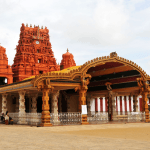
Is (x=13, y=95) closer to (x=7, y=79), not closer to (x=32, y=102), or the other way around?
(x=32, y=102)

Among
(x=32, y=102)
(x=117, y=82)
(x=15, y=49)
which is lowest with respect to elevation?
(x=32, y=102)

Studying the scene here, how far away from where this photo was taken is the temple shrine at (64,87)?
1889 cm

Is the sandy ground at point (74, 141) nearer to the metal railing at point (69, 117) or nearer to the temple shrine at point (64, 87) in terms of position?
the temple shrine at point (64, 87)

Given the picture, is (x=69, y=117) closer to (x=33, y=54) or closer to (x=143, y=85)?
(x=143, y=85)

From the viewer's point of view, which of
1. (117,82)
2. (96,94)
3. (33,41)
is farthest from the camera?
(33,41)

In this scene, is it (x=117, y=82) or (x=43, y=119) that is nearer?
(x=43, y=119)

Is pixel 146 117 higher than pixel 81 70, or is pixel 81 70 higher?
pixel 81 70

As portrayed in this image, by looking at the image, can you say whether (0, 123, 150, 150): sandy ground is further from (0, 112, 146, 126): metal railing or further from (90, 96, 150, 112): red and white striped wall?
(90, 96, 150, 112): red and white striped wall

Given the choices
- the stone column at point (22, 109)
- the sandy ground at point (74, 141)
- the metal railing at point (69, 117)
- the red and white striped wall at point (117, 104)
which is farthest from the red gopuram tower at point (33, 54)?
the sandy ground at point (74, 141)

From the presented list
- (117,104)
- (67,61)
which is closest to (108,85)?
(117,104)

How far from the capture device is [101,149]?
7.67 metres

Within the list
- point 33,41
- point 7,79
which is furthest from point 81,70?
point 33,41

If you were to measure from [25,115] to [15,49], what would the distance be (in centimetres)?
1893

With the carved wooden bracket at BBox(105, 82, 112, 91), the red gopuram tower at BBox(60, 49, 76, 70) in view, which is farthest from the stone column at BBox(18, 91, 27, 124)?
the red gopuram tower at BBox(60, 49, 76, 70)
